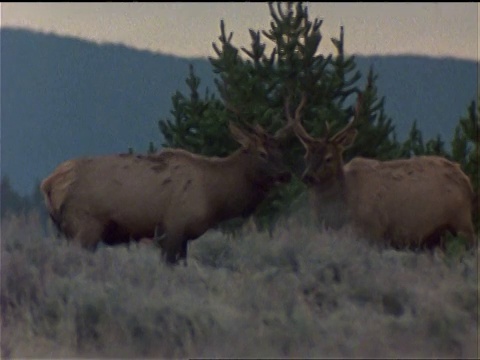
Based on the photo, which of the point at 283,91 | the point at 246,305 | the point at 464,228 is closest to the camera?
the point at 246,305

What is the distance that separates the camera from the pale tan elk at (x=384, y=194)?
1330 centimetres

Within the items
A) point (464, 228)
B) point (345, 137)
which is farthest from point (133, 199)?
point (464, 228)

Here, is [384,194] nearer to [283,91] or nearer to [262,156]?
[262,156]

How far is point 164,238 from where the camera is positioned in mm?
12570

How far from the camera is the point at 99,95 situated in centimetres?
1716

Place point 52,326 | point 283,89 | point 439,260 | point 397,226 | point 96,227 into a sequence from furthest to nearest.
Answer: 1. point 283,89
2. point 397,226
3. point 96,227
4. point 439,260
5. point 52,326

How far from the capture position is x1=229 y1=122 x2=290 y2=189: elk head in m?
13.3

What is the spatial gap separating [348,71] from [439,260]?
599 centimetres

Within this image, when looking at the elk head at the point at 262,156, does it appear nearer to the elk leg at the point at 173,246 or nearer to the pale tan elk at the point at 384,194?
the pale tan elk at the point at 384,194

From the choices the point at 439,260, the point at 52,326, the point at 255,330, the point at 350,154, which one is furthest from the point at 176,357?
the point at 350,154

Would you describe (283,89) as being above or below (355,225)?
above

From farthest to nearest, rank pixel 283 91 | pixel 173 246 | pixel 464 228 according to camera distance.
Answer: pixel 283 91 → pixel 464 228 → pixel 173 246

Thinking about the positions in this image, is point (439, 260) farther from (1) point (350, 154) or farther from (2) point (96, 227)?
(1) point (350, 154)

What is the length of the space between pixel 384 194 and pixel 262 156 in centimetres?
150
